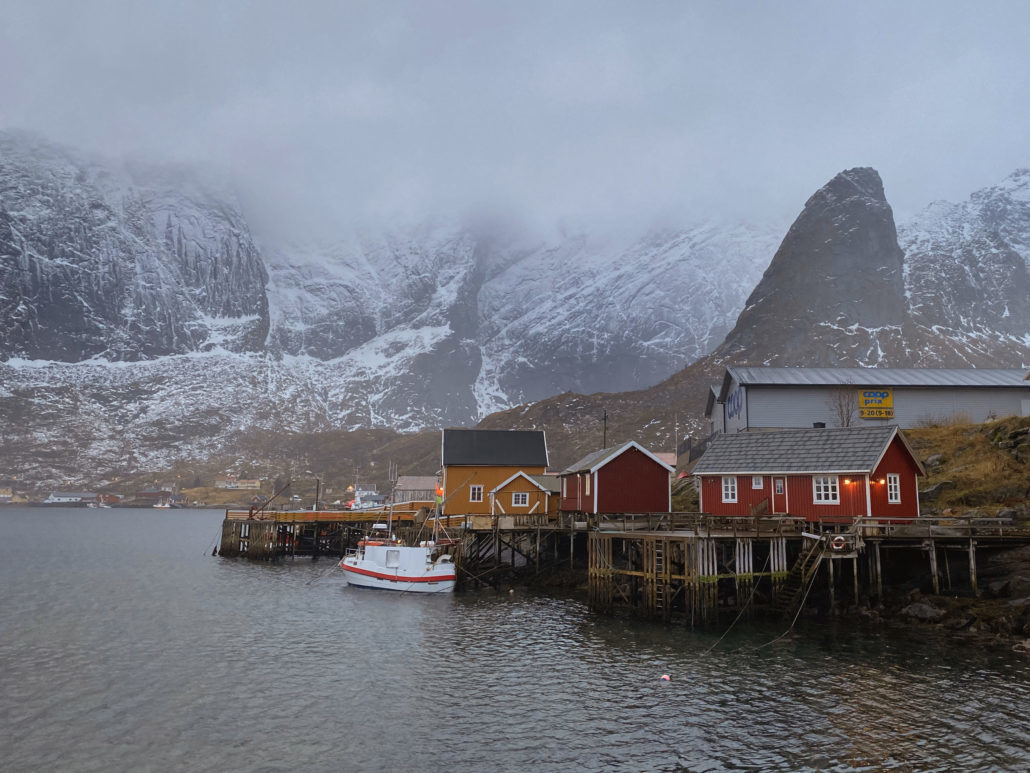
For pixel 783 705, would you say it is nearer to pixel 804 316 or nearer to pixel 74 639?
pixel 74 639

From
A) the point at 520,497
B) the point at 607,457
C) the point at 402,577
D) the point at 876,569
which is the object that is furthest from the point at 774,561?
the point at 520,497

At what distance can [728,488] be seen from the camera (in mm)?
46094

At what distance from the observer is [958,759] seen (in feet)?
61.7

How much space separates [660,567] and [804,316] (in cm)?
16763

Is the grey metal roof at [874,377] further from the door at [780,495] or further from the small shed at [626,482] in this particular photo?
the door at [780,495]

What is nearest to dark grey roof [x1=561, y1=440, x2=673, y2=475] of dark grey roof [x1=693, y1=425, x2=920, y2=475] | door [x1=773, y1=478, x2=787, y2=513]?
dark grey roof [x1=693, y1=425, x2=920, y2=475]

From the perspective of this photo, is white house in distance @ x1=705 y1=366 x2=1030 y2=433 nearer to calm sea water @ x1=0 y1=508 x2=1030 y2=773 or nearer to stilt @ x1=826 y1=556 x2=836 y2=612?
stilt @ x1=826 y1=556 x2=836 y2=612

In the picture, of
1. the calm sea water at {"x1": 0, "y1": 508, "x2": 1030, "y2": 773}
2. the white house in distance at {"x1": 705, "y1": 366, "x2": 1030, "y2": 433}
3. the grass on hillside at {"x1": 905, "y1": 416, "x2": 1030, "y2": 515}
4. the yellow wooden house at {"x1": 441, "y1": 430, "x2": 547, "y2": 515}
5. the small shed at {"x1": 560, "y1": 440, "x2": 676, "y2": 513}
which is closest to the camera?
the calm sea water at {"x1": 0, "y1": 508, "x2": 1030, "y2": 773}

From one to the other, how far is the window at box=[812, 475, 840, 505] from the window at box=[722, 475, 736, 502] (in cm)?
493

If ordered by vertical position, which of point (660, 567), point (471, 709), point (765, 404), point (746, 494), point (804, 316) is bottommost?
point (471, 709)

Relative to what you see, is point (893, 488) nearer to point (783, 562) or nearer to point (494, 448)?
point (783, 562)

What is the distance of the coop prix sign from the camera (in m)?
64.4

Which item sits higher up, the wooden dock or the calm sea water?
the wooden dock

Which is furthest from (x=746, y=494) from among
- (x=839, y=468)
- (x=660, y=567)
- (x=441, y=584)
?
(x=441, y=584)
